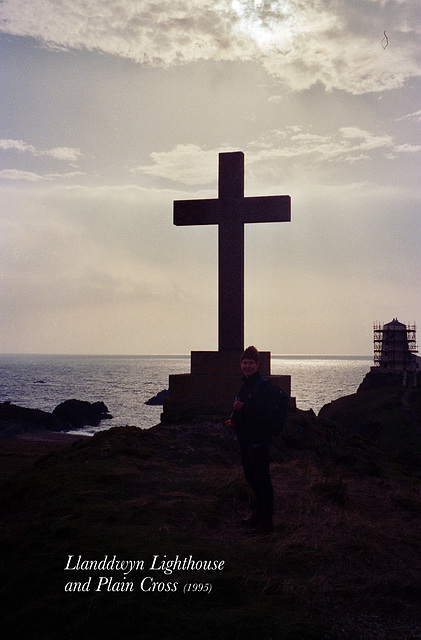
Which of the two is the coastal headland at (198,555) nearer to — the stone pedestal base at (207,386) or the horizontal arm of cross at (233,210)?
the stone pedestal base at (207,386)

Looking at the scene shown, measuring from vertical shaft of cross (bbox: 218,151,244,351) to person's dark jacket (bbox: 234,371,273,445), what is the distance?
556cm

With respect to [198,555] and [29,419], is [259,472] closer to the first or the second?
[198,555]

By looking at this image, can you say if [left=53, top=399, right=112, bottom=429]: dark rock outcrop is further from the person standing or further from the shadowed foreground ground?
the person standing

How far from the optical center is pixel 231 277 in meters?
10.4

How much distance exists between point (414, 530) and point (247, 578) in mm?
2284

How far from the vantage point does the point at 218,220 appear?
35.1 feet

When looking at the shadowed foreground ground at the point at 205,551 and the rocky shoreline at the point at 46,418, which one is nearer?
the shadowed foreground ground at the point at 205,551

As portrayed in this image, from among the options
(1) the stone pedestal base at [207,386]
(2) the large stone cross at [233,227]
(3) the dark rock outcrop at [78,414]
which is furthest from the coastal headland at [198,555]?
(3) the dark rock outcrop at [78,414]

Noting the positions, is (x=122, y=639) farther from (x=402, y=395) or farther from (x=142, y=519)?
(x=402, y=395)

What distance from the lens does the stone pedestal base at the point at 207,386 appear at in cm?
980

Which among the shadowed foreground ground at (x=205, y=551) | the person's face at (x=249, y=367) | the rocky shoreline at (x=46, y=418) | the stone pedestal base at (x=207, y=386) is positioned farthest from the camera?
the rocky shoreline at (x=46, y=418)

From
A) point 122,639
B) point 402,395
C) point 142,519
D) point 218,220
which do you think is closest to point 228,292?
point 218,220

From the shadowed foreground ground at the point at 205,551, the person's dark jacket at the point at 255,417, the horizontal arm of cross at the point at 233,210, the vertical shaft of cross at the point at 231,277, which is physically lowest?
the shadowed foreground ground at the point at 205,551

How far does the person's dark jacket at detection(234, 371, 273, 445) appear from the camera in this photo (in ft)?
15.1
